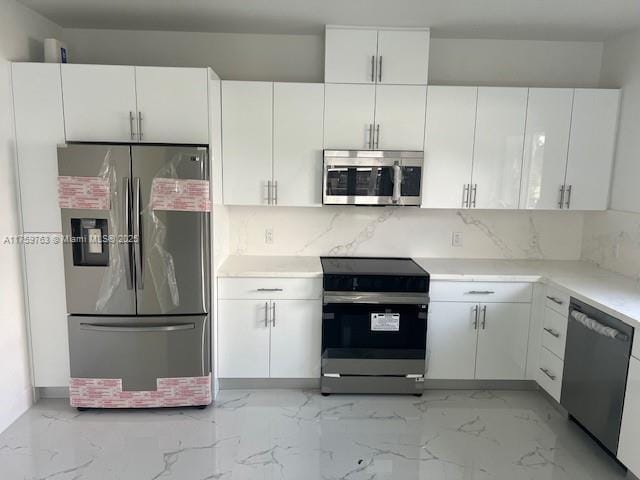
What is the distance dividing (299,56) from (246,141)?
0.83 m

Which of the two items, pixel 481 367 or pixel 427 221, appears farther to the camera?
pixel 427 221

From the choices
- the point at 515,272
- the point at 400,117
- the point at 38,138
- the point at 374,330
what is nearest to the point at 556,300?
the point at 515,272

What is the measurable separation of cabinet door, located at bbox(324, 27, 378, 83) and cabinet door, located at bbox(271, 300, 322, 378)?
5.29ft

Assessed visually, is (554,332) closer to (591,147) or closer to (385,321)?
(385,321)

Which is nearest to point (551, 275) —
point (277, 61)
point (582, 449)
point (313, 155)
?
point (582, 449)

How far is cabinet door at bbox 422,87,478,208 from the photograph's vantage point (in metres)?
3.28

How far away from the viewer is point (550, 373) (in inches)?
122

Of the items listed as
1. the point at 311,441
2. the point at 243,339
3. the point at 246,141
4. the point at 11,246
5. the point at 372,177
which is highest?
the point at 246,141

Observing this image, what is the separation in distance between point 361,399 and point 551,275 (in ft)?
5.28

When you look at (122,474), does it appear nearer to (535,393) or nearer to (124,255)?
(124,255)

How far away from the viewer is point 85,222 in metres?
2.85

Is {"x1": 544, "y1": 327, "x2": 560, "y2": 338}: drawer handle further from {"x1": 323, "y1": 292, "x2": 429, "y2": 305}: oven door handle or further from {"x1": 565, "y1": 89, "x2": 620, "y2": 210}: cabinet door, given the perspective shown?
{"x1": 565, "y1": 89, "x2": 620, "y2": 210}: cabinet door

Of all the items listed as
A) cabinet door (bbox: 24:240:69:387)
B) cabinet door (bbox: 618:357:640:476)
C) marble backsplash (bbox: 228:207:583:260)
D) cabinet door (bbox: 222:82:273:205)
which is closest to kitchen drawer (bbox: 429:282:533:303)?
marble backsplash (bbox: 228:207:583:260)

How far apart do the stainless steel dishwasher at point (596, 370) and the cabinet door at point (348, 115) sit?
1.78m
